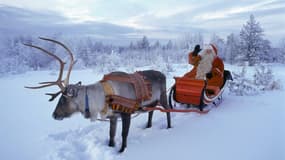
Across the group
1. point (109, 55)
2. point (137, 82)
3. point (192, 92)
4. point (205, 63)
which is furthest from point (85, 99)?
point (109, 55)

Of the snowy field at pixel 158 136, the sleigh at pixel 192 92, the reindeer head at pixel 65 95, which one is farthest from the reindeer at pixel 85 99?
the sleigh at pixel 192 92

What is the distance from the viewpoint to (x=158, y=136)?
4.61 m

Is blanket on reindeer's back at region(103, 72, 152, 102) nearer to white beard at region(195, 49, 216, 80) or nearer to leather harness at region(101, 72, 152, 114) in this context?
leather harness at region(101, 72, 152, 114)

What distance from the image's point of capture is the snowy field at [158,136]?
3703 mm

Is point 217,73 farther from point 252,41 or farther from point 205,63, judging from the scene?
point 252,41

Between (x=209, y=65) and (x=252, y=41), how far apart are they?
24715 millimetres

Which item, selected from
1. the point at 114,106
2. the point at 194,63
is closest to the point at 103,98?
the point at 114,106

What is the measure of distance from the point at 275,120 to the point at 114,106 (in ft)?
11.2

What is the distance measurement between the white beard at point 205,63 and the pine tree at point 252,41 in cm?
2366

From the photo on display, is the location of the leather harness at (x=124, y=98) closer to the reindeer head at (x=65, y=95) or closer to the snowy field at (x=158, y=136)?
the reindeer head at (x=65, y=95)

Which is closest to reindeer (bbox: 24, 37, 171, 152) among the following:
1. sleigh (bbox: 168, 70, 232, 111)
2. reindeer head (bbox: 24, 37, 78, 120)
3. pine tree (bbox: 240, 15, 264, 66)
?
reindeer head (bbox: 24, 37, 78, 120)

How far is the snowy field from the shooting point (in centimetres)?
370

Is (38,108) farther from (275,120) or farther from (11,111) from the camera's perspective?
(275,120)

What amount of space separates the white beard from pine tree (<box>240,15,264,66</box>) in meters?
23.7
